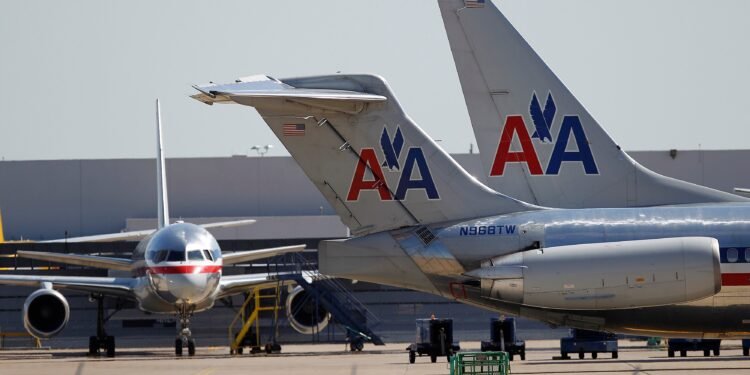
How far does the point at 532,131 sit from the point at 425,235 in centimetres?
297

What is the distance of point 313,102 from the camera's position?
2172 centimetres

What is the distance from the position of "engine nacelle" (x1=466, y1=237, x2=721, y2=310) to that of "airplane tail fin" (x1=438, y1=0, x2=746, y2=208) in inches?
93.3

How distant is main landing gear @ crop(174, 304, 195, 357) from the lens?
40.0 meters

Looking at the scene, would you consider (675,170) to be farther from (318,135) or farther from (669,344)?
(318,135)

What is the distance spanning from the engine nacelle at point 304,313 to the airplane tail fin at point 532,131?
22.5 m

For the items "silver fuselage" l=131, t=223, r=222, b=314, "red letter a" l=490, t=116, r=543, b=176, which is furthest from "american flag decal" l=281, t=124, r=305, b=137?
"silver fuselage" l=131, t=223, r=222, b=314

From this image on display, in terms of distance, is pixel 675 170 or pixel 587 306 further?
pixel 675 170

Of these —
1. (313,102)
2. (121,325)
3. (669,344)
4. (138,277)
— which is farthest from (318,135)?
(121,325)

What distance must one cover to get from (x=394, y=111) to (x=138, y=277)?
22047 millimetres

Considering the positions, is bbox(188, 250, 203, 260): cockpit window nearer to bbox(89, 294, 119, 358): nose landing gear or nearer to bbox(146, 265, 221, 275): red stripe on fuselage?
bbox(146, 265, 221, 275): red stripe on fuselage

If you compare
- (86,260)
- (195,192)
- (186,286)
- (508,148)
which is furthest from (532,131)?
(195,192)

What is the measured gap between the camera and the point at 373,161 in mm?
22516

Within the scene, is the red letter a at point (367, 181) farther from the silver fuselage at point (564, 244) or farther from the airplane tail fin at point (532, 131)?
the airplane tail fin at point (532, 131)

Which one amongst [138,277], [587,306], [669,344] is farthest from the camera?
[138,277]
